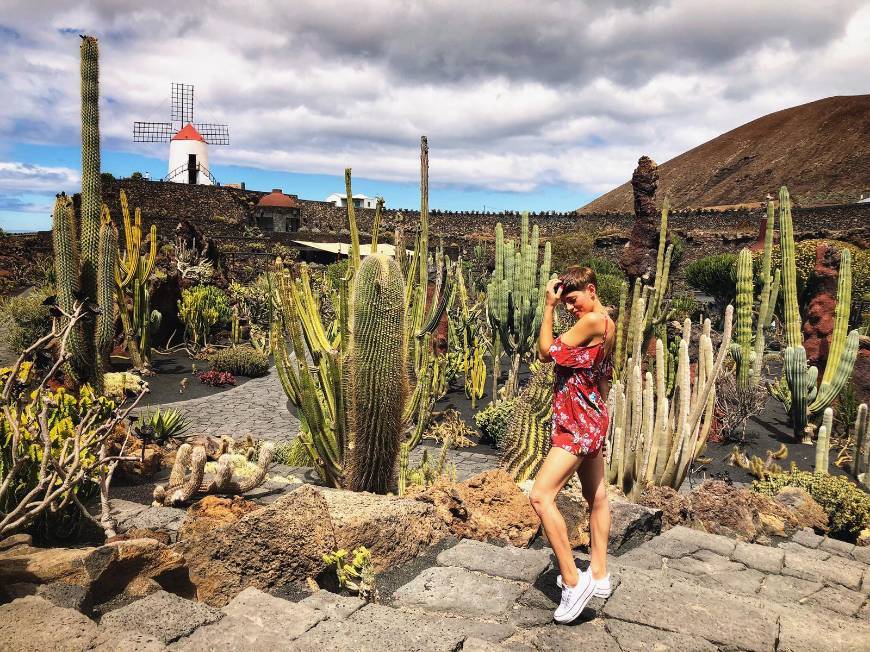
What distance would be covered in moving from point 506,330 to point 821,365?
182 inches

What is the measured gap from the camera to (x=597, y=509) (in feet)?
9.59

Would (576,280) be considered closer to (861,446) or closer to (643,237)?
(861,446)

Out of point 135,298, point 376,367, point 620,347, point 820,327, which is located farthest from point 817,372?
point 135,298

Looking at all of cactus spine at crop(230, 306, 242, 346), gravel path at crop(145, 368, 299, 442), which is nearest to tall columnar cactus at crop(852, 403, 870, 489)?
gravel path at crop(145, 368, 299, 442)

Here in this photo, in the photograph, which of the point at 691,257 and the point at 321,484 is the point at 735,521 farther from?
the point at 691,257

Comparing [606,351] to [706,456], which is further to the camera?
[706,456]

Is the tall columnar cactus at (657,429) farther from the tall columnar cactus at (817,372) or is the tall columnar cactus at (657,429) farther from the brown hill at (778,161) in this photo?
the brown hill at (778,161)

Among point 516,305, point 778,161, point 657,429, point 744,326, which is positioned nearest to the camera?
point 657,429

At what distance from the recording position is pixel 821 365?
31.5 feet

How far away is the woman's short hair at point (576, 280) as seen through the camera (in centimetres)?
290

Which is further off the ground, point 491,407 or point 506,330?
point 506,330

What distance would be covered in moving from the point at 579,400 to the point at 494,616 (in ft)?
3.19

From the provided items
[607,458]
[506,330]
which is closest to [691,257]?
[506,330]

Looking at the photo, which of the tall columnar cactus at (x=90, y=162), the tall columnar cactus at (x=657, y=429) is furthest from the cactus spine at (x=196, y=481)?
the tall columnar cactus at (x=657, y=429)
